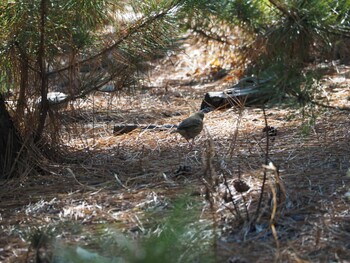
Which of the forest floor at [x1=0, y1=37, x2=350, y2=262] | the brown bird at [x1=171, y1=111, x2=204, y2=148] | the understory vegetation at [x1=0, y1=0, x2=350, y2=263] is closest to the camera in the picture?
the forest floor at [x1=0, y1=37, x2=350, y2=262]

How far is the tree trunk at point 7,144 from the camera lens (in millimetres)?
4059

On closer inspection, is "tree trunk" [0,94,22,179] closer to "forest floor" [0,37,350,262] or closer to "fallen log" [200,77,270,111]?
"forest floor" [0,37,350,262]

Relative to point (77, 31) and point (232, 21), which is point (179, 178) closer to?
point (77, 31)

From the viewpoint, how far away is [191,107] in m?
6.44

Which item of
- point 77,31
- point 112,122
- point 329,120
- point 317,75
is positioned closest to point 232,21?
point 112,122

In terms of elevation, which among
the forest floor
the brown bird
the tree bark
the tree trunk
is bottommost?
the forest floor

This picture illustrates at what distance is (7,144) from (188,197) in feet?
4.49

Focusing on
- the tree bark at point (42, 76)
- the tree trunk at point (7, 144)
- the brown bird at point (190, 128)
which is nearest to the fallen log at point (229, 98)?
the brown bird at point (190, 128)

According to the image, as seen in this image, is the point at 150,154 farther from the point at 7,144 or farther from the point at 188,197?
the point at 188,197

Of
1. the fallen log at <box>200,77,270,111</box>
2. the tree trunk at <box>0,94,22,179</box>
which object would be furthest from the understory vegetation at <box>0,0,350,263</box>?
the fallen log at <box>200,77,270,111</box>

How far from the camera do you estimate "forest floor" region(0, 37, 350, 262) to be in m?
2.66

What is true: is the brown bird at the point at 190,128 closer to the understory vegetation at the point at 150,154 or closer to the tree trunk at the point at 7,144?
the understory vegetation at the point at 150,154

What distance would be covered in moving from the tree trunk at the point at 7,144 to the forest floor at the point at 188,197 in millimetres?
198

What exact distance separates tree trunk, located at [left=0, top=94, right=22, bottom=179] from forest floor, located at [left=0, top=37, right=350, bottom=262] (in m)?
0.20
